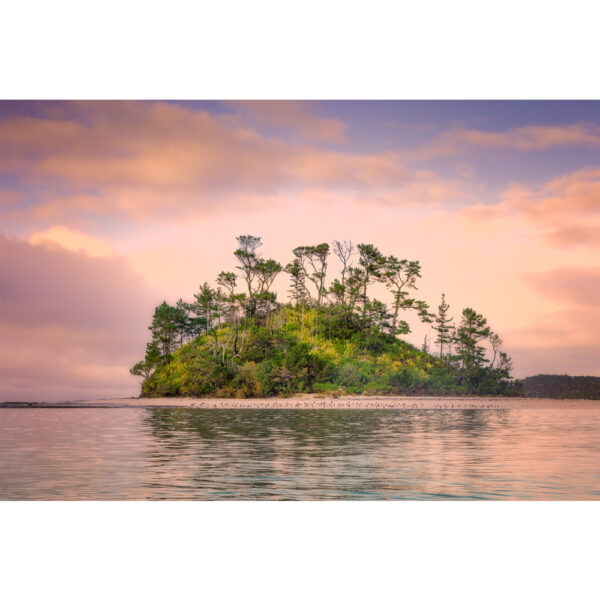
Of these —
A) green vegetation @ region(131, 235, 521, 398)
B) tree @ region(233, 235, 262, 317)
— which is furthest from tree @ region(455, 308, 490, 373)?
tree @ region(233, 235, 262, 317)

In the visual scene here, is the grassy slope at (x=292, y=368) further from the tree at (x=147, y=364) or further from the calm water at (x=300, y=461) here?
the calm water at (x=300, y=461)

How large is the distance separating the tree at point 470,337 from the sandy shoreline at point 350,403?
→ 221cm

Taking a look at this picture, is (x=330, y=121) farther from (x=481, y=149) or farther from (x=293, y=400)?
(x=293, y=400)

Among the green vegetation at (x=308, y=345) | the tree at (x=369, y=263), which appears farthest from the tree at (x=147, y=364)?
the tree at (x=369, y=263)

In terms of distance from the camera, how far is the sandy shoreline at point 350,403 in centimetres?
2556

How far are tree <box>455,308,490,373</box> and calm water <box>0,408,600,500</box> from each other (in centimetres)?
1321

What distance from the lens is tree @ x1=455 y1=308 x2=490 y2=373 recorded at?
102ft

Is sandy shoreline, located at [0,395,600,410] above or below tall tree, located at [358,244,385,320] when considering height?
below

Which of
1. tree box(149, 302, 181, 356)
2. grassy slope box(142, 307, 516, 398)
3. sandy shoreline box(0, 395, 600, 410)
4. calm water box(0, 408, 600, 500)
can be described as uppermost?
tree box(149, 302, 181, 356)

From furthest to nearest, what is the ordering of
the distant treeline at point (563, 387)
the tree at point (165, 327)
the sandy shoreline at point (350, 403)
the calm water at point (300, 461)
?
the tree at point (165, 327) → the distant treeline at point (563, 387) → the sandy shoreline at point (350, 403) → the calm water at point (300, 461)

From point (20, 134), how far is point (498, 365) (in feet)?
80.9

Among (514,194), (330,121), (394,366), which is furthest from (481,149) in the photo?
(394,366)

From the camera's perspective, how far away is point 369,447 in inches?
483

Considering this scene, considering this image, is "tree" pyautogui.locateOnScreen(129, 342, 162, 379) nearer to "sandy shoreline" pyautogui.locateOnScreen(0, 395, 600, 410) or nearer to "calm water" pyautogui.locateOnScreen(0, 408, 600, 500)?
"sandy shoreline" pyautogui.locateOnScreen(0, 395, 600, 410)
